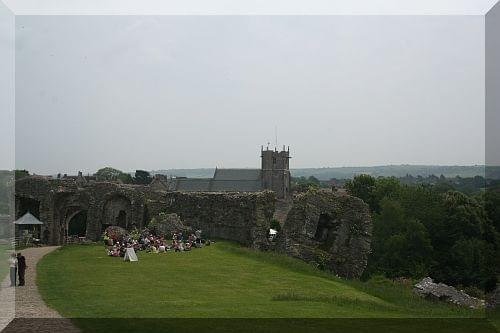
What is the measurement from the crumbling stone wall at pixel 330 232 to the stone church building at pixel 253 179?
76.5m

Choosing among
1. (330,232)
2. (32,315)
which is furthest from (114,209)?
(32,315)

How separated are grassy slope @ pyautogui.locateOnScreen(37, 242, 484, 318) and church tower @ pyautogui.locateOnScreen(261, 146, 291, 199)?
8286 centimetres

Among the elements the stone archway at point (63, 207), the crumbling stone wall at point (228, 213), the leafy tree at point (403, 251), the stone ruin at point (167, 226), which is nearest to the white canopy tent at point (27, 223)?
the stone archway at point (63, 207)

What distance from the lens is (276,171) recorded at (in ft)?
346

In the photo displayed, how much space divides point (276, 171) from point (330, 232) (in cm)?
8350

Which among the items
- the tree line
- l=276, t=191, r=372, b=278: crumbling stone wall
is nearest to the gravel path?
l=276, t=191, r=372, b=278: crumbling stone wall

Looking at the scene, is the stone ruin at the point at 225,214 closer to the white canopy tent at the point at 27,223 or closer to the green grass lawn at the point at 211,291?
the white canopy tent at the point at 27,223

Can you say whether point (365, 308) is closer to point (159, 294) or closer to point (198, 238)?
point (159, 294)

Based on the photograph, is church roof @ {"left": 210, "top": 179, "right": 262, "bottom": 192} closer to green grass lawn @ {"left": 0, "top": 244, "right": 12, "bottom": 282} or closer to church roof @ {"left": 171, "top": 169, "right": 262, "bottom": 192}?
church roof @ {"left": 171, "top": 169, "right": 262, "bottom": 192}

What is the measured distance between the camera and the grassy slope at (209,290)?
1169 centimetres

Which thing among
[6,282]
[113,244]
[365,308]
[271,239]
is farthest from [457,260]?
[6,282]

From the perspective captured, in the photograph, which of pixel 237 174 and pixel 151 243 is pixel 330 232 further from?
pixel 237 174

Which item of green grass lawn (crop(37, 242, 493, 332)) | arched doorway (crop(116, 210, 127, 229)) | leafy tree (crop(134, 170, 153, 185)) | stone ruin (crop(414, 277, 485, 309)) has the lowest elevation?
stone ruin (crop(414, 277, 485, 309))

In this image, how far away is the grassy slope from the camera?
11.7 m
